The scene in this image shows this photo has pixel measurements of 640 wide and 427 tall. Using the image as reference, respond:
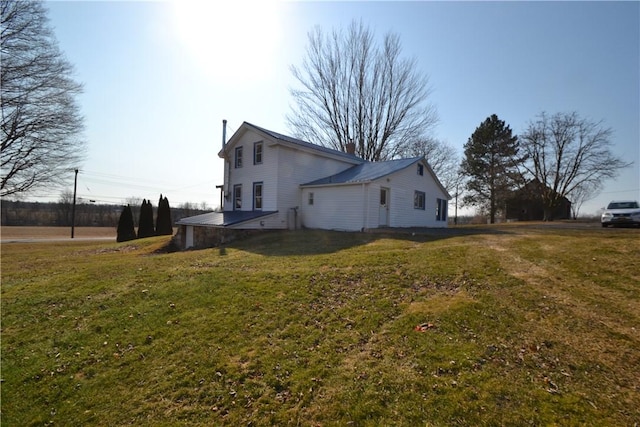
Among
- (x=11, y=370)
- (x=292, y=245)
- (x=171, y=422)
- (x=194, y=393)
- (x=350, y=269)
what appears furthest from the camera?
(x=292, y=245)

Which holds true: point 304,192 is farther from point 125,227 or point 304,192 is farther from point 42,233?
point 42,233

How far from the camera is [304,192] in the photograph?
61.8ft

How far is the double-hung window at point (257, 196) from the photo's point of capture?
18922mm

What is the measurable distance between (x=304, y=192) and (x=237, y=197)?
195 inches

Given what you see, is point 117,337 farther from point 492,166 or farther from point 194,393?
point 492,166

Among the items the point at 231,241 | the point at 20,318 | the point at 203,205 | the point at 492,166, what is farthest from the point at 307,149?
the point at 203,205

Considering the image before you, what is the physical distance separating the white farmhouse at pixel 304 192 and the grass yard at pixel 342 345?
8330 mm

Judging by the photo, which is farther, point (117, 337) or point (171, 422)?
point (117, 337)

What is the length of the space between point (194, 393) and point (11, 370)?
344 cm

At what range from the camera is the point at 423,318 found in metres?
5.09

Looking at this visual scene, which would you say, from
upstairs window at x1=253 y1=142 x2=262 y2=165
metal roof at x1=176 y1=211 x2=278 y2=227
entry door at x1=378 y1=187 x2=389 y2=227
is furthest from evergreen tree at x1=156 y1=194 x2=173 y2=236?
entry door at x1=378 y1=187 x2=389 y2=227

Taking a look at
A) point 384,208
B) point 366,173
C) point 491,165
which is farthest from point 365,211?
point 491,165

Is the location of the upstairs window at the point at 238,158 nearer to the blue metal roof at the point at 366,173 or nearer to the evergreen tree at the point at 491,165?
the blue metal roof at the point at 366,173

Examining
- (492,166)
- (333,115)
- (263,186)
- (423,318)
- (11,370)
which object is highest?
(333,115)
